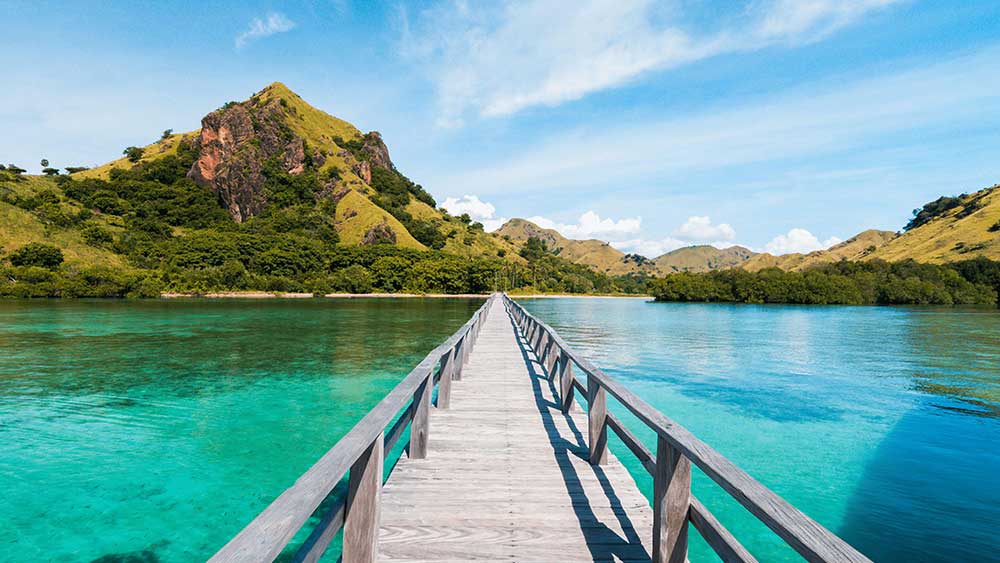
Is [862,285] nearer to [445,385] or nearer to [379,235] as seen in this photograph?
[379,235]

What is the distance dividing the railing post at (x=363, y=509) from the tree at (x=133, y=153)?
20733 centimetres

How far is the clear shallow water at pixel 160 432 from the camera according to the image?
7.19m

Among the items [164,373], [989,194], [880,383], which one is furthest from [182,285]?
[989,194]

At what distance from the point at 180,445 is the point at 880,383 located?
23948 mm

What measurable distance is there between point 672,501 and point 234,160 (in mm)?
162266

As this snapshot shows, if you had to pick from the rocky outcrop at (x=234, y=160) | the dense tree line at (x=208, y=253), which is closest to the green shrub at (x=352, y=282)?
the dense tree line at (x=208, y=253)

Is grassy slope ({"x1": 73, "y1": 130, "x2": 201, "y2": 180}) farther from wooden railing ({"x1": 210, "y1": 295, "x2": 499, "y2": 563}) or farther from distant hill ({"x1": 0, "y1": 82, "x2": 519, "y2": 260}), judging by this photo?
wooden railing ({"x1": 210, "y1": 295, "x2": 499, "y2": 563})

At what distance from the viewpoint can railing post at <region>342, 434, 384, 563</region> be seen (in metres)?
2.90

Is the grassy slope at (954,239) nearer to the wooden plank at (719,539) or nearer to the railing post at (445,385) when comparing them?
the railing post at (445,385)

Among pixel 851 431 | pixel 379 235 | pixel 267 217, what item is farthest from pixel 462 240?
pixel 851 431

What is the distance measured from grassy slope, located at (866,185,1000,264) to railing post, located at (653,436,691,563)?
145 metres

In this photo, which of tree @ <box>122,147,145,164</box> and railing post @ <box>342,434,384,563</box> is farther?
tree @ <box>122,147,145,164</box>

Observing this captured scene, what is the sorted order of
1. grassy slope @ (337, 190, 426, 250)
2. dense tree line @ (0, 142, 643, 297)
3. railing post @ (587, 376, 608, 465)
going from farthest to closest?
grassy slope @ (337, 190, 426, 250)
dense tree line @ (0, 142, 643, 297)
railing post @ (587, 376, 608, 465)

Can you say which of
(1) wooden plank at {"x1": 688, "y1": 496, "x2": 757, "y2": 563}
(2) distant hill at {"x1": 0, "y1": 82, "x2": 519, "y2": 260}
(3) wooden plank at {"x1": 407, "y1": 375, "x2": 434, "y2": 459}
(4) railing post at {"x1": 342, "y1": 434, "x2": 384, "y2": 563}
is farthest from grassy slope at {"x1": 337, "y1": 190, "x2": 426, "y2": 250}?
(1) wooden plank at {"x1": 688, "y1": 496, "x2": 757, "y2": 563}
